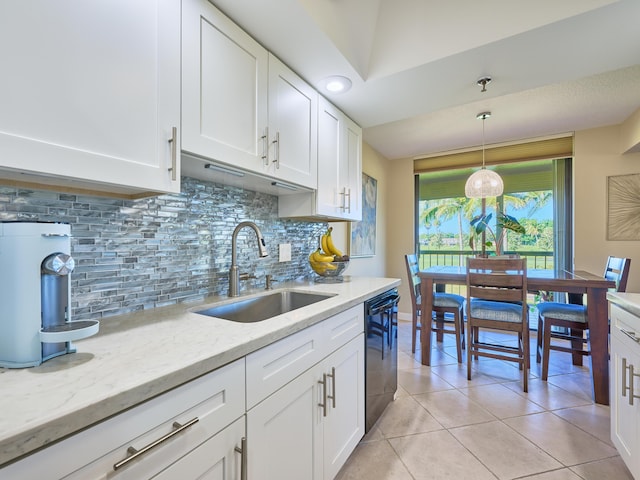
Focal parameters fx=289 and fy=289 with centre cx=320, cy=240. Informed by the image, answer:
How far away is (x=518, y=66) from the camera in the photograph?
1.58 meters

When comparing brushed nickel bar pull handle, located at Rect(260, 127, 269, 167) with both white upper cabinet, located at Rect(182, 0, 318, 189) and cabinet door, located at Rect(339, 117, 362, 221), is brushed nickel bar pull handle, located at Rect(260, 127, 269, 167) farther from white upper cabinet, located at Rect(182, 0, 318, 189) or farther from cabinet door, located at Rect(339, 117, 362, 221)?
cabinet door, located at Rect(339, 117, 362, 221)

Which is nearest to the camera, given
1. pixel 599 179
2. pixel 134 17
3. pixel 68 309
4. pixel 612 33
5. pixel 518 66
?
pixel 68 309

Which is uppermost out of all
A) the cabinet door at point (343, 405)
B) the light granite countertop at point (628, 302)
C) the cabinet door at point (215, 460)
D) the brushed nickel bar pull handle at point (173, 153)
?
the brushed nickel bar pull handle at point (173, 153)

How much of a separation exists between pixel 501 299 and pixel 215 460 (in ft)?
7.75

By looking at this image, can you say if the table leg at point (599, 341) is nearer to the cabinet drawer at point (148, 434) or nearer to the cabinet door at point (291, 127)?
the cabinet door at point (291, 127)

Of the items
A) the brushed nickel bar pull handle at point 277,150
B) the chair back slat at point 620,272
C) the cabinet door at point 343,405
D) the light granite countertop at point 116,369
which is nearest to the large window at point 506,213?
the chair back slat at point 620,272

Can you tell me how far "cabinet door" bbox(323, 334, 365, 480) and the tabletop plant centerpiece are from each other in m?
2.58

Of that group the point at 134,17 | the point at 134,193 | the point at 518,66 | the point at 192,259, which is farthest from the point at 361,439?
the point at 518,66

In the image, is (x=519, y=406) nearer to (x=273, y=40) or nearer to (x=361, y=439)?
(x=361, y=439)

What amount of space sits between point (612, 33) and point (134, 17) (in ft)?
6.50

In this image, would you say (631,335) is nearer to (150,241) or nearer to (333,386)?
(333,386)

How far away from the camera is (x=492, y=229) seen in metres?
3.77

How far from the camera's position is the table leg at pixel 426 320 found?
2727 millimetres

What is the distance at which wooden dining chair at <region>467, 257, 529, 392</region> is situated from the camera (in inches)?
90.0
